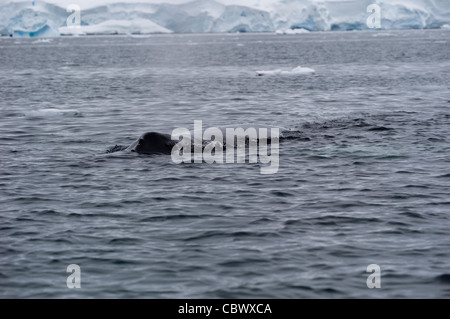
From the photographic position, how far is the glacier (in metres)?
136

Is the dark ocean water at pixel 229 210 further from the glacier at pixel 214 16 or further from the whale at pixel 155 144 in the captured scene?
the glacier at pixel 214 16

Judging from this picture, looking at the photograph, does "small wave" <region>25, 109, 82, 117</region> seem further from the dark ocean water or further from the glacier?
the glacier

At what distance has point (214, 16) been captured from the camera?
507 ft

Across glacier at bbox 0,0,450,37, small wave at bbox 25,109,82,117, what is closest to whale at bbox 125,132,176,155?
small wave at bbox 25,109,82,117

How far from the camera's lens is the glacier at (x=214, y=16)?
447 ft

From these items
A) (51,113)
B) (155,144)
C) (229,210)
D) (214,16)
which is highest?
(214,16)

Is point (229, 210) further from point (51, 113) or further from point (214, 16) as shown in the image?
point (214, 16)

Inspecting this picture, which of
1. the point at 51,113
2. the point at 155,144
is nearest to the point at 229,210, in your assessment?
the point at 155,144

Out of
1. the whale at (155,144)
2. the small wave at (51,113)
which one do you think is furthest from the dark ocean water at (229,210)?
the whale at (155,144)

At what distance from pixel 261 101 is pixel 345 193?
55.8 ft

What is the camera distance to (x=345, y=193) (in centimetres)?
1261

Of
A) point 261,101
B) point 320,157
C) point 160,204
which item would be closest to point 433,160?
point 320,157

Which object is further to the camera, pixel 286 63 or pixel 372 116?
pixel 286 63
